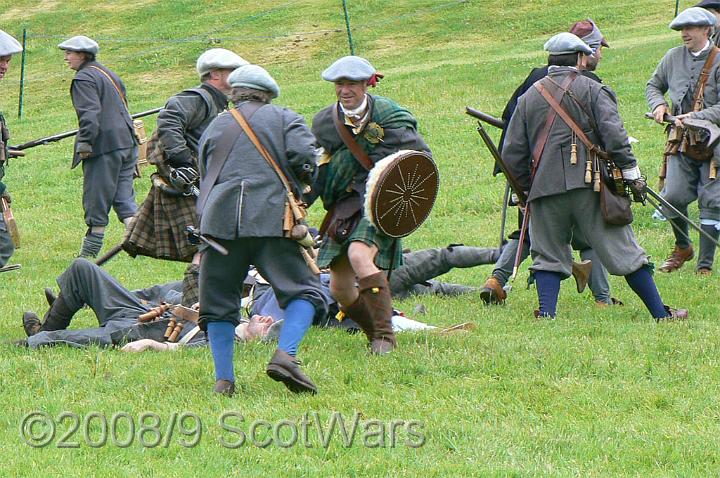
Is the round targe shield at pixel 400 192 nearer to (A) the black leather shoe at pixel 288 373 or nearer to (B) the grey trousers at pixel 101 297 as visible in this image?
(A) the black leather shoe at pixel 288 373

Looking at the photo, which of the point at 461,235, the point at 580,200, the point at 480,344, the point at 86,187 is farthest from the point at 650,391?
the point at 86,187

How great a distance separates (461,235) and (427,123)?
577 centimetres

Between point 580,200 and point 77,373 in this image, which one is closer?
point 77,373

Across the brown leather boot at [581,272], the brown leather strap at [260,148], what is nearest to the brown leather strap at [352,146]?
the brown leather strap at [260,148]

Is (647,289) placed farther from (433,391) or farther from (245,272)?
(245,272)

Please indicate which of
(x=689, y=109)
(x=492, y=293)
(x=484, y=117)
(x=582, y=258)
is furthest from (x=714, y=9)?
(x=492, y=293)

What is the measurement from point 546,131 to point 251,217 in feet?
9.15

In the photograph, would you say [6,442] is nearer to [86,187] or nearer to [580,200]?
[580,200]

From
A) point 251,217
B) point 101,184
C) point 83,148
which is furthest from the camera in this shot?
point 101,184

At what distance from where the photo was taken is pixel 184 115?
351 inches

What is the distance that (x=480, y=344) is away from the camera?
24.0ft

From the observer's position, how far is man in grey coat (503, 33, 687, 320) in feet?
26.3

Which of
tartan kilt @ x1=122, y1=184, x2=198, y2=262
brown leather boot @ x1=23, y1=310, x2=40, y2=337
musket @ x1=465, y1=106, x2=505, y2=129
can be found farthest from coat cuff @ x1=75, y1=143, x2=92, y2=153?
musket @ x1=465, y1=106, x2=505, y2=129

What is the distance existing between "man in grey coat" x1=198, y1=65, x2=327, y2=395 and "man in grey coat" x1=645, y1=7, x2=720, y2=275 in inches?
172
